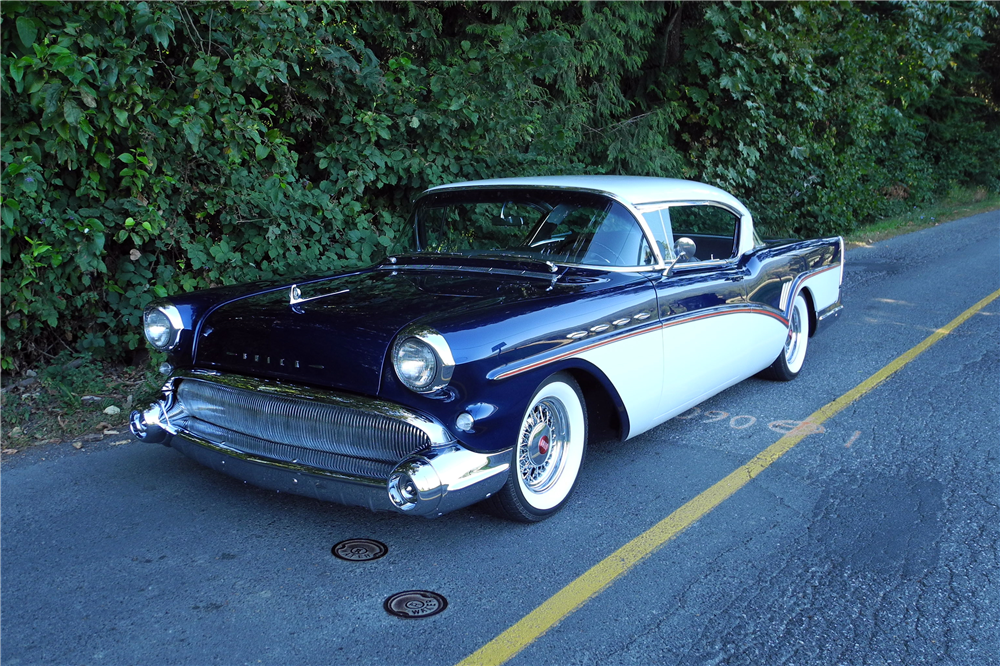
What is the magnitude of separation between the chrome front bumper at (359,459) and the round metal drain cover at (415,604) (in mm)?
287

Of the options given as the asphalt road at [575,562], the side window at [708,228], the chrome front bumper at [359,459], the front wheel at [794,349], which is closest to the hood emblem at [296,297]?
the chrome front bumper at [359,459]

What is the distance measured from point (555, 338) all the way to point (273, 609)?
4.99 ft

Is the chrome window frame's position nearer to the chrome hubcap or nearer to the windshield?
the windshield

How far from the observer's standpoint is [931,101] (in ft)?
66.6

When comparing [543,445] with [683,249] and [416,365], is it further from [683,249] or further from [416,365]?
[683,249]

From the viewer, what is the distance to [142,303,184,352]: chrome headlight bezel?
3711mm

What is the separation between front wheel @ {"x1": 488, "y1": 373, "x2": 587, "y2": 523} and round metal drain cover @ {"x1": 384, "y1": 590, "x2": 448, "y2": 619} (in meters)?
0.57

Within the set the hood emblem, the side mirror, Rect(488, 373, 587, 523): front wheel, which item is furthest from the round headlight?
the side mirror

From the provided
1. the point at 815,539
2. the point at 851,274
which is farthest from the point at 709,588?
the point at 851,274

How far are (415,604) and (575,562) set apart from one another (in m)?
0.67

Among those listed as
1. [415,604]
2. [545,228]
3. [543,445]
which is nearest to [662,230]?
[545,228]

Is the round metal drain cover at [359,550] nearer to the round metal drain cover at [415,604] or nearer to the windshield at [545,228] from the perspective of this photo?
the round metal drain cover at [415,604]

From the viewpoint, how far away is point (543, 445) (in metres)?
3.55

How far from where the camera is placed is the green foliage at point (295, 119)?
5.11m
